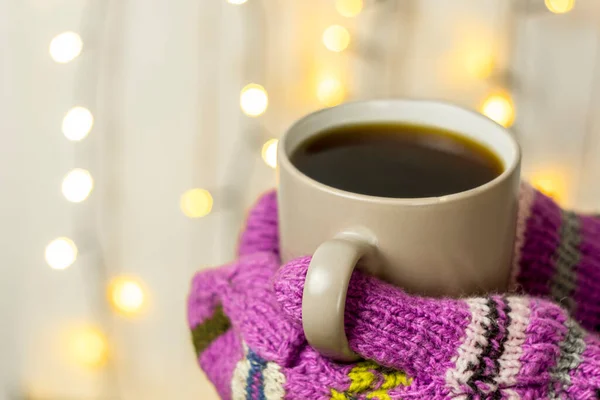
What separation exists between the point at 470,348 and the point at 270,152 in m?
0.48

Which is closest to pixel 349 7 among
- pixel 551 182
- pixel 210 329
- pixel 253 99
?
pixel 253 99

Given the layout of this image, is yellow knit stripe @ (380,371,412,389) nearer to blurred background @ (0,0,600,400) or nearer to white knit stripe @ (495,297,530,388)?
white knit stripe @ (495,297,530,388)

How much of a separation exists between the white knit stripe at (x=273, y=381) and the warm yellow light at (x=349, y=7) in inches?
17.3

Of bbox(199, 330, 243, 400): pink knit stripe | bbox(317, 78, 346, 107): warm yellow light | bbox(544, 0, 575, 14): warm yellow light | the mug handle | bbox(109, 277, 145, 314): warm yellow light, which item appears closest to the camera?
the mug handle

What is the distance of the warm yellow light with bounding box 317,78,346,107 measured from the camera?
2.53ft

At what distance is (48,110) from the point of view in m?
0.81

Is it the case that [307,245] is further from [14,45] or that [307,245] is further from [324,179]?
[14,45]

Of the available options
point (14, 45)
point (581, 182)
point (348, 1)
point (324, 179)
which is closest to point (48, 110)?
point (14, 45)

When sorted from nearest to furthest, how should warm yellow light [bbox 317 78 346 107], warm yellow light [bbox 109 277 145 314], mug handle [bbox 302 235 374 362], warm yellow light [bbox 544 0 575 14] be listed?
1. mug handle [bbox 302 235 374 362]
2. warm yellow light [bbox 544 0 575 14]
3. warm yellow light [bbox 317 78 346 107]
4. warm yellow light [bbox 109 277 145 314]

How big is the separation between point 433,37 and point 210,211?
0.34m

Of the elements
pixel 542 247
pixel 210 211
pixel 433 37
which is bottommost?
pixel 210 211

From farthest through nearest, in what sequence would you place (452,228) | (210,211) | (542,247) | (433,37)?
(210,211), (433,37), (542,247), (452,228)

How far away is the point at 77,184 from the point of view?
0.83m

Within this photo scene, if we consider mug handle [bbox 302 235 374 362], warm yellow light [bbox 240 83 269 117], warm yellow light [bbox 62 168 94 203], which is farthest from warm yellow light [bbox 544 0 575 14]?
warm yellow light [bbox 62 168 94 203]
